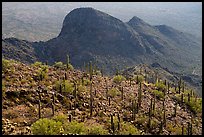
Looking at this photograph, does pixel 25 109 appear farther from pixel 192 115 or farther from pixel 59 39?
pixel 59 39

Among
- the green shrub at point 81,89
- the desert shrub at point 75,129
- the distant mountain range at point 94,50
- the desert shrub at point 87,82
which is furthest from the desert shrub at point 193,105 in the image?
the distant mountain range at point 94,50

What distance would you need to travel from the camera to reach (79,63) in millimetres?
162875

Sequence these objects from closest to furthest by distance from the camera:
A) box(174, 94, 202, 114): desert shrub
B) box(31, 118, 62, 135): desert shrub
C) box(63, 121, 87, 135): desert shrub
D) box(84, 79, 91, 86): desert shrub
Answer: box(31, 118, 62, 135): desert shrub, box(63, 121, 87, 135): desert shrub, box(84, 79, 91, 86): desert shrub, box(174, 94, 202, 114): desert shrub

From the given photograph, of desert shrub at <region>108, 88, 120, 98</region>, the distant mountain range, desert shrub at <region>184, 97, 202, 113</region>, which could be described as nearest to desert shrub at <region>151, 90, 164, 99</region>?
desert shrub at <region>184, 97, 202, 113</region>

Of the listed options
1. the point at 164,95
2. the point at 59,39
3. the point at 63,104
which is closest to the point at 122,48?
the point at 59,39

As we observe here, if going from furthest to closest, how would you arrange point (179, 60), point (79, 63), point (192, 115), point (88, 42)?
point (179, 60) → point (88, 42) → point (79, 63) → point (192, 115)

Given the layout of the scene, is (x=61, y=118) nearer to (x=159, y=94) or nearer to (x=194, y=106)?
(x=159, y=94)

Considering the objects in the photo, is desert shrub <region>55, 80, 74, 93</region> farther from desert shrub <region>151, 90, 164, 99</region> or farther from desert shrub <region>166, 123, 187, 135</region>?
desert shrub <region>151, 90, 164, 99</region>

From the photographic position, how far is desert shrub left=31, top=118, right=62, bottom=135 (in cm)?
2480

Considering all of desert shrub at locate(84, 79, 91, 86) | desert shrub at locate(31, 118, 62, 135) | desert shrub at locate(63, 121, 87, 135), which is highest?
desert shrub at locate(31, 118, 62, 135)

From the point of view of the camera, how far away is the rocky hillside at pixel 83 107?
28.0 m

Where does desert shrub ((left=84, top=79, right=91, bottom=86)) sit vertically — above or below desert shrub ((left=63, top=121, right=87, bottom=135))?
below

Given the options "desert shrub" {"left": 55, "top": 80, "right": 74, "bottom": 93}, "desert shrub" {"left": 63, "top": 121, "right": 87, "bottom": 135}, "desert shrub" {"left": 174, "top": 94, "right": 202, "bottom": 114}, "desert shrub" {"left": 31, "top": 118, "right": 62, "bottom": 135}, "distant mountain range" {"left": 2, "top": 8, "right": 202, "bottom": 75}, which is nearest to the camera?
"desert shrub" {"left": 31, "top": 118, "right": 62, "bottom": 135}

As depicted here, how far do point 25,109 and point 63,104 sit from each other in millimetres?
3903
